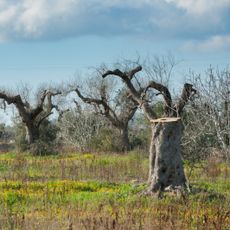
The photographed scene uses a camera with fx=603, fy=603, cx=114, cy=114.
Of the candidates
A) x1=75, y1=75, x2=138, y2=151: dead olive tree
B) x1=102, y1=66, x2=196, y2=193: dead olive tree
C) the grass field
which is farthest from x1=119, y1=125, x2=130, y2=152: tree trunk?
x1=102, y1=66, x2=196, y2=193: dead olive tree

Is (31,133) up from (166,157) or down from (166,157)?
up

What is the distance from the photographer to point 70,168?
2386cm

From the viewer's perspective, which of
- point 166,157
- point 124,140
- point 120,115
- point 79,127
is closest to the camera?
point 166,157

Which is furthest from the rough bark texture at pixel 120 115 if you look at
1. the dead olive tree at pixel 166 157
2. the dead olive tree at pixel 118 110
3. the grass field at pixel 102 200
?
the dead olive tree at pixel 166 157

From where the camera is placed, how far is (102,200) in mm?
14117

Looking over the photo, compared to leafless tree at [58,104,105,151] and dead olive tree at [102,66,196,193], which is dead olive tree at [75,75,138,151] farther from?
dead olive tree at [102,66,196,193]

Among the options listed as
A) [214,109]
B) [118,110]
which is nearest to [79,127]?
[118,110]

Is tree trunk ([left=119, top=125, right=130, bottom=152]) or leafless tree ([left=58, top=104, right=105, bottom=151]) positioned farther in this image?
leafless tree ([left=58, top=104, right=105, bottom=151])

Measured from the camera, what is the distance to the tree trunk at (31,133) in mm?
42281

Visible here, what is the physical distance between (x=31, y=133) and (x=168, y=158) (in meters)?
27.2

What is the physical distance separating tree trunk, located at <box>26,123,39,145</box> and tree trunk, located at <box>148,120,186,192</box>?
2659 centimetres

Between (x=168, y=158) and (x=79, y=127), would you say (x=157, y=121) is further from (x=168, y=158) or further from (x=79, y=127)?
(x=79, y=127)

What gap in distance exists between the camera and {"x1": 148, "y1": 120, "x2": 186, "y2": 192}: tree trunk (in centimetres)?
1634

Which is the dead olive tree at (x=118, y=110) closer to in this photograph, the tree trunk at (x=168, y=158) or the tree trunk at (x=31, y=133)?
the tree trunk at (x=31, y=133)
